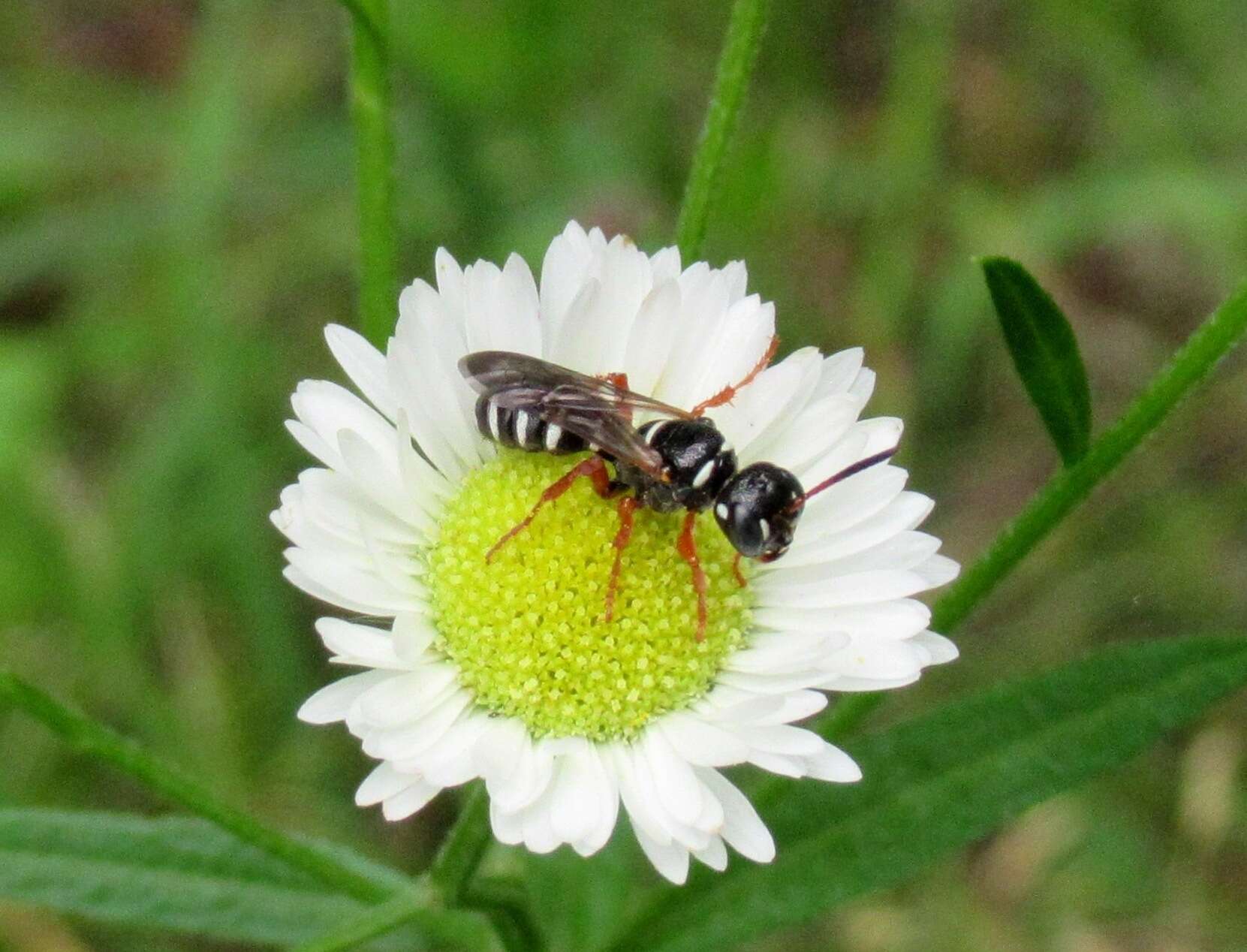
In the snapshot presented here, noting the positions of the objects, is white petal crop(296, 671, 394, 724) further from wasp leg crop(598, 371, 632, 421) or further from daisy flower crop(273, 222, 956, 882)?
wasp leg crop(598, 371, 632, 421)

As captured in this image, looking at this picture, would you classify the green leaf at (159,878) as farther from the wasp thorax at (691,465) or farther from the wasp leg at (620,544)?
the wasp thorax at (691,465)

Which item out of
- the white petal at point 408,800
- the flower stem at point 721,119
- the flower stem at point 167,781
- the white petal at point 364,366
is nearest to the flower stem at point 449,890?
the flower stem at point 167,781

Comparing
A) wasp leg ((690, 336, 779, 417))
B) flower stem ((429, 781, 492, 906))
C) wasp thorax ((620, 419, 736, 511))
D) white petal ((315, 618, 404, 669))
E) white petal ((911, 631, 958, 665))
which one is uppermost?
wasp leg ((690, 336, 779, 417))

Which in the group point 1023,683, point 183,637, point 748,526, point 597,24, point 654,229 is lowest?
point 1023,683

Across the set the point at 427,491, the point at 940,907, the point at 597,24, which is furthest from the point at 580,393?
the point at 597,24

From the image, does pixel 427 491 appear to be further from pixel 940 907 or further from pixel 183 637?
pixel 940 907

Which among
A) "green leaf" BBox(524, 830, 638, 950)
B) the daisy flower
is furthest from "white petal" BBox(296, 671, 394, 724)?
"green leaf" BBox(524, 830, 638, 950)
